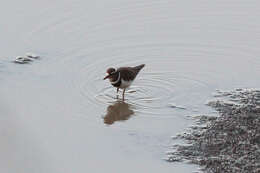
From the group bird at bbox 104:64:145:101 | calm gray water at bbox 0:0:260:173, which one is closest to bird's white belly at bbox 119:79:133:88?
bird at bbox 104:64:145:101

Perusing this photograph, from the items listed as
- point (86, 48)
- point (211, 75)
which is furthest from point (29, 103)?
point (211, 75)

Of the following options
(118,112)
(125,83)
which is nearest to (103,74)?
(125,83)

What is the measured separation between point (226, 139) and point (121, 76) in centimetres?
235

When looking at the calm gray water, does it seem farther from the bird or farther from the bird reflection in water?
the bird

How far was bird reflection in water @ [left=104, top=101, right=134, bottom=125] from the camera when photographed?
33.4 ft

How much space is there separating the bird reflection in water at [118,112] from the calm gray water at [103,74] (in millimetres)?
17

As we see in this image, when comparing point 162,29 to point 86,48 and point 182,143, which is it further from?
point 182,143

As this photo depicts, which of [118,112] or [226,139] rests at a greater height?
[118,112]

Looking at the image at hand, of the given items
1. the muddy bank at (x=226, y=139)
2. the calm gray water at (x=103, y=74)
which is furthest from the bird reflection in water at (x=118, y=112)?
the muddy bank at (x=226, y=139)

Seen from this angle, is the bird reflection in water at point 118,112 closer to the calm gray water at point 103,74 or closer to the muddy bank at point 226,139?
the calm gray water at point 103,74

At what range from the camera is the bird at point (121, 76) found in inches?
422

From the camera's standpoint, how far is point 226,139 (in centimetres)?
905

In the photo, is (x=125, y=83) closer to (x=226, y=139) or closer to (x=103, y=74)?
(x=103, y=74)

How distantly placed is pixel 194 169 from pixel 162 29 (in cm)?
513
